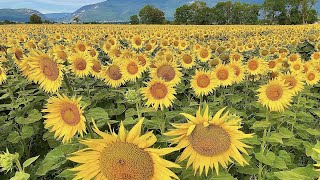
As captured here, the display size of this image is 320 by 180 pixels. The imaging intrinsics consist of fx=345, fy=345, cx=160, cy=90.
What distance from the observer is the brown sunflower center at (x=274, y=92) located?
3.71 metres

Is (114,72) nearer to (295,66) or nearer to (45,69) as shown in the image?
(45,69)

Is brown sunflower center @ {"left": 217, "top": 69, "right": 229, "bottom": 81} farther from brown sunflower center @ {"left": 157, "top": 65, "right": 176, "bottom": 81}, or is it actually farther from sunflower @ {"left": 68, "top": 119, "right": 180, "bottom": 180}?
sunflower @ {"left": 68, "top": 119, "right": 180, "bottom": 180}

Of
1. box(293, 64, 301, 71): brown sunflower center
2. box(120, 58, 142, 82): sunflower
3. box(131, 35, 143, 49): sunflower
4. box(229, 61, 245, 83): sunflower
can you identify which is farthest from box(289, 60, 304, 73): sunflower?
box(131, 35, 143, 49): sunflower

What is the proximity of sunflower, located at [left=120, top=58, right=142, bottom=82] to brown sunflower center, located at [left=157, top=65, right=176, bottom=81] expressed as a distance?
1.03 ft

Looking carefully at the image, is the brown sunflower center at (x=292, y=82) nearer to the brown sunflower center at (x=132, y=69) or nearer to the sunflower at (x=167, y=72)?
the sunflower at (x=167, y=72)

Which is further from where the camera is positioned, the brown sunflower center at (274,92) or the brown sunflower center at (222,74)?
the brown sunflower center at (222,74)

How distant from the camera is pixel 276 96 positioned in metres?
3.70

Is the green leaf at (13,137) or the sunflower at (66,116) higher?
the sunflower at (66,116)

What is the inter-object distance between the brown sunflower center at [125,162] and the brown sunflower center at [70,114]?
2.00 ft

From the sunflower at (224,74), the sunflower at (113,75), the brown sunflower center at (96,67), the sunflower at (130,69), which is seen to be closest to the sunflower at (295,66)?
the sunflower at (224,74)

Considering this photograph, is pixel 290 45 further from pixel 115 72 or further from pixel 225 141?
pixel 225 141

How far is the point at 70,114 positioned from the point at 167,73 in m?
2.39

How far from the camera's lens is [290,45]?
10.7 m

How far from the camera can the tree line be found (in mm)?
72500
